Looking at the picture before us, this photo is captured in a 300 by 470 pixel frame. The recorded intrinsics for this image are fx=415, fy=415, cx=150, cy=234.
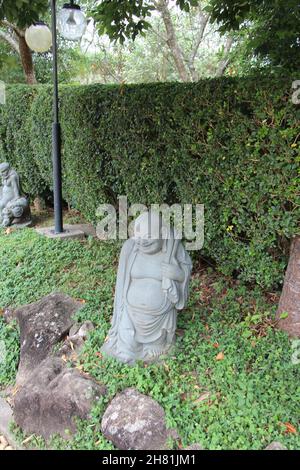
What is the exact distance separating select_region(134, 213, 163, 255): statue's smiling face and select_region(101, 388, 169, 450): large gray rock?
1.21 m

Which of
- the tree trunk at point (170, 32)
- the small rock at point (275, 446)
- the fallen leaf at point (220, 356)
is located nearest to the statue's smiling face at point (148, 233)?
the fallen leaf at point (220, 356)

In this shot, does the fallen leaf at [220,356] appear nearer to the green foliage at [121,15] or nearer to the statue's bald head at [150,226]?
the statue's bald head at [150,226]

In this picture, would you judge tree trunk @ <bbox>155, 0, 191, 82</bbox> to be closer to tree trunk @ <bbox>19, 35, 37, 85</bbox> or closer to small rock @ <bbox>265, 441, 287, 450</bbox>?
tree trunk @ <bbox>19, 35, 37, 85</bbox>

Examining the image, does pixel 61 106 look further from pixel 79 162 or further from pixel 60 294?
pixel 60 294

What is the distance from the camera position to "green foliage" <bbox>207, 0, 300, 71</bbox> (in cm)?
432

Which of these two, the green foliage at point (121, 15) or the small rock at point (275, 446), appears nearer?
the small rock at point (275, 446)

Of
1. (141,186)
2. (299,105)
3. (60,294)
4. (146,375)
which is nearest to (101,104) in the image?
(141,186)

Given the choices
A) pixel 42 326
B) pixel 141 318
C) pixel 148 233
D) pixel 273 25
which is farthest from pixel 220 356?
pixel 273 25

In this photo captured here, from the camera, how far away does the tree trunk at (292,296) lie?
3789 mm

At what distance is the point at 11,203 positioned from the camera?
25.1 feet

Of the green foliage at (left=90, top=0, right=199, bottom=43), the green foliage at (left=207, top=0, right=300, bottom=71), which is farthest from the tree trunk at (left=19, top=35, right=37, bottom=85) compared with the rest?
the green foliage at (left=207, top=0, right=300, bottom=71)

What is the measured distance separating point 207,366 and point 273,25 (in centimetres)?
375

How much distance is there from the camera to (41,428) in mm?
3404

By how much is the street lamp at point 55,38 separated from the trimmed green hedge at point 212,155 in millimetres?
326
